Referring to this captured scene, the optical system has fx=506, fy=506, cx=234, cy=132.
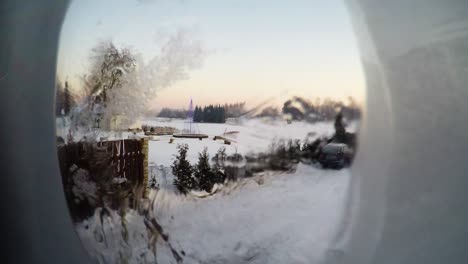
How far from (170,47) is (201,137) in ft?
0.93

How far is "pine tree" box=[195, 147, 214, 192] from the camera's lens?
58.2 inches

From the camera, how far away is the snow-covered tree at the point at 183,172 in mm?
1506

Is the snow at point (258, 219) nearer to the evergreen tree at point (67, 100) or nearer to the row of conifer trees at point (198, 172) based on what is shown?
the row of conifer trees at point (198, 172)

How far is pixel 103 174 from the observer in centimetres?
170

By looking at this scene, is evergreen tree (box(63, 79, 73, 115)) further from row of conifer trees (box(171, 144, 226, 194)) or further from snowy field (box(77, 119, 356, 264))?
row of conifer trees (box(171, 144, 226, 194))

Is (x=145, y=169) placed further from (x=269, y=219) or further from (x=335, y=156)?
(x=335, y=156)

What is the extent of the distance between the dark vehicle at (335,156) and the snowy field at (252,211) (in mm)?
20

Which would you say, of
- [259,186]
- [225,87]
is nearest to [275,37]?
[225,87]

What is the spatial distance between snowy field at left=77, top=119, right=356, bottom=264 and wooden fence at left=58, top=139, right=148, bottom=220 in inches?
2.1

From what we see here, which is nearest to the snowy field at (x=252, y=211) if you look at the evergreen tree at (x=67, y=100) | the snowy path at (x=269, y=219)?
the snowy path at (x=269, y=219)

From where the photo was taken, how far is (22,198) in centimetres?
210

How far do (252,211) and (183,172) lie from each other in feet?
0.80

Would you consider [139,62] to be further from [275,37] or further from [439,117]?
[439,117]

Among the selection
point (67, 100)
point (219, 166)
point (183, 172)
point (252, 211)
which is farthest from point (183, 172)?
point (67, 100)
